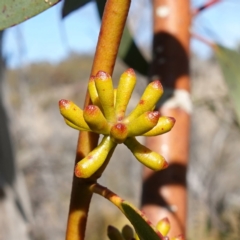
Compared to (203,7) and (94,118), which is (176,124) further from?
(94,118)

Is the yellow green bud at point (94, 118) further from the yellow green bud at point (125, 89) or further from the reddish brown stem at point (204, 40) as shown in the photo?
the reddish brown stem at point (204, 40)

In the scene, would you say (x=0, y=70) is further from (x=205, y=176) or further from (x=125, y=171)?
(x=125, y=171)

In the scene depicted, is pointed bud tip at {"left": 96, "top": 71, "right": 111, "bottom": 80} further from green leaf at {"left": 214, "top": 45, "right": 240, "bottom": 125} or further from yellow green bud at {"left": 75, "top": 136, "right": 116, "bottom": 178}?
green leaf at {"left": 214, "top": 45, "right": 240, "bottom": 125}

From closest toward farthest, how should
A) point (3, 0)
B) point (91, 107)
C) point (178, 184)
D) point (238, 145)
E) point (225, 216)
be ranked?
1. point (91, 107)
2. point (3, 0)
3. point (178, 184)
4. point (225, 216)
5. point (238, 145)

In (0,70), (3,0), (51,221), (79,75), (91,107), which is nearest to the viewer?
(91,107)

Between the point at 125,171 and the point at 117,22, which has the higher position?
the point at 117,22

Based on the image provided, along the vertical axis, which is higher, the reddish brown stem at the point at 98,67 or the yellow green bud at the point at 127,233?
the reddish brown stem at the point at 98,67

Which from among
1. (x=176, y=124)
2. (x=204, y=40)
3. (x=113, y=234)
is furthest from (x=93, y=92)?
(x=204, y=40)

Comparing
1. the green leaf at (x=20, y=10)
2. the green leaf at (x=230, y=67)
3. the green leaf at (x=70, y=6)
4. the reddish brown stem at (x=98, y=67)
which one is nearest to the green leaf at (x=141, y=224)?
the reddish brown stem at (x=98, y=67)

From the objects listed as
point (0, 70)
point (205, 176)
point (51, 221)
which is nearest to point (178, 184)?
point (0, 70)
